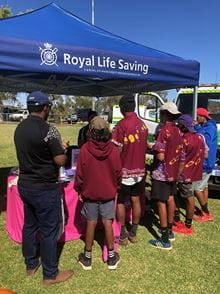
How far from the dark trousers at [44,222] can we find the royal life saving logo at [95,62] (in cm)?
168

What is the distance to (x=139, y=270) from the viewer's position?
4.43 metres

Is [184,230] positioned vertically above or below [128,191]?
below

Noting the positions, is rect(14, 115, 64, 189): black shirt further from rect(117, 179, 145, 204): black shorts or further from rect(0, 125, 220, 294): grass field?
rect(117, 179, 145, 204): black shorts

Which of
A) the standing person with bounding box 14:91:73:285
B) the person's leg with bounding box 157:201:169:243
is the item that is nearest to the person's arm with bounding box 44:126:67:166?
the standing person with bounding box 14:91:73:285

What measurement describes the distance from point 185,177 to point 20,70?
2.69m

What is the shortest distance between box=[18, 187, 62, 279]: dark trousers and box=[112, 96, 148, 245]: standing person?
109 centimetres

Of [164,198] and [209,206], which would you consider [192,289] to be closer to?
[164,198]

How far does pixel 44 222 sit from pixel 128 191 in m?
1.34

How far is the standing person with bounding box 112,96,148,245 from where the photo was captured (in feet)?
15.7

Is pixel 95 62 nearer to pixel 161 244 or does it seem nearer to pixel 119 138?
pixel 119 138

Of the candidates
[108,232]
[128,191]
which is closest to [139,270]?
[108,232]

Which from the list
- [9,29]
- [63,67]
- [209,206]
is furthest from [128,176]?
[209,206]

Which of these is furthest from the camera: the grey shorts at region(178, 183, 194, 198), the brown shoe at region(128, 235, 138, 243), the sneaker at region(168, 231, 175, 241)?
the grey shorts at region(178, 183, 194, 198)

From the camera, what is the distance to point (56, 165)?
3861 mm
